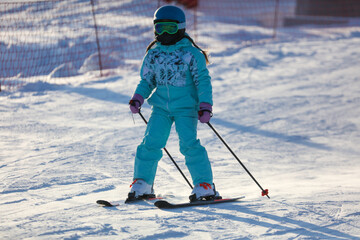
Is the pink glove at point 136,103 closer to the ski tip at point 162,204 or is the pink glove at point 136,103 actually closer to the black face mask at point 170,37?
the black face mask at point 170,37

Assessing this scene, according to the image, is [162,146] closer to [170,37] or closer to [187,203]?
[187,203]

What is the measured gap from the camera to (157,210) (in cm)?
361

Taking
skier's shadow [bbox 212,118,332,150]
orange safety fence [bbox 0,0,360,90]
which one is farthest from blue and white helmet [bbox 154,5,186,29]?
orange safety fence [bbox 0,0,360,90]

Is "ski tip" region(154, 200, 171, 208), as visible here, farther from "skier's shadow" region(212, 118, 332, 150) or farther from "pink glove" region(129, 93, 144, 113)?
"skier's shadow" region(212, 118, 332, 150)

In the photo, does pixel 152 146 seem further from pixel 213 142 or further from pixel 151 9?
pixel 151 9

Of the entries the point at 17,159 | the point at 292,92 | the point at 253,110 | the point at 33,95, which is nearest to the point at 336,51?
the point at 292,92

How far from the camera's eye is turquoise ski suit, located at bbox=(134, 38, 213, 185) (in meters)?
3.84

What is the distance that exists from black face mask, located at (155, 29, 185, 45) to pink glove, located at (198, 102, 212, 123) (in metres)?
0.57

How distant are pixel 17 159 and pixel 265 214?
113 inches

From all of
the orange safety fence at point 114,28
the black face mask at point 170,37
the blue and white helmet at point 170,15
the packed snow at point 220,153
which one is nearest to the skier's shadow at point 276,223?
the packed snow at point 220,153

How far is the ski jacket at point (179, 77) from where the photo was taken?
3828mm

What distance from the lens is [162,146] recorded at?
155 inches

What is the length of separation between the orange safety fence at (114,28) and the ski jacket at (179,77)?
17.5 ft

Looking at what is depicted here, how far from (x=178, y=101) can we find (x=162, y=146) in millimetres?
388
